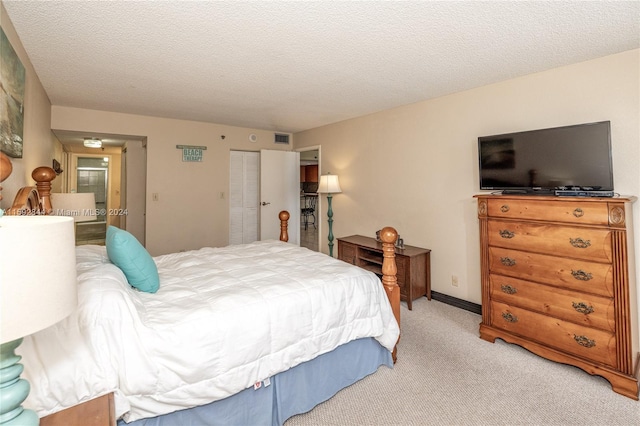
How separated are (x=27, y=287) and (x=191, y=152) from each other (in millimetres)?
4384

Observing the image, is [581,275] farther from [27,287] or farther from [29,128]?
[29,128]

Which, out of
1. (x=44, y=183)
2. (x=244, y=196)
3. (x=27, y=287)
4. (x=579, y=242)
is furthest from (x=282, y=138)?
(x=27, y=287)

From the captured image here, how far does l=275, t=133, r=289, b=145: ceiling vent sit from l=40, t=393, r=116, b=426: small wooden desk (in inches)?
195

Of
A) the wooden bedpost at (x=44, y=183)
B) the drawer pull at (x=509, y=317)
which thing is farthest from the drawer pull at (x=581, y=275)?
the wooden bedpost at (x=44, y=183)

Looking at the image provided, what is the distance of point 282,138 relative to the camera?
5.64 metres

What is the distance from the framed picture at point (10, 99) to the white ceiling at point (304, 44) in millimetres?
255

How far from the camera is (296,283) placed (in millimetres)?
1823

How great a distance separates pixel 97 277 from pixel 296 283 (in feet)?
3.35

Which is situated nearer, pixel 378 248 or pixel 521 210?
pixel 521 210

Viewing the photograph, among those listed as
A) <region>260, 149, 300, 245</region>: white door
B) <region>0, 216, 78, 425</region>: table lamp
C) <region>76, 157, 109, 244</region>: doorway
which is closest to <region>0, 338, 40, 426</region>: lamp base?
<region>0, 216, 78, 425</region>: table lamp

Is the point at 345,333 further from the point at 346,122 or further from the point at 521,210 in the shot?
the point at 346,122

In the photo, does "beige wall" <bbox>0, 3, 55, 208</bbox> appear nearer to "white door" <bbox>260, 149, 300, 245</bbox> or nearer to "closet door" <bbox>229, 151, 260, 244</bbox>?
"closet door" <bbox>229, 151, 260, 244</bbox>

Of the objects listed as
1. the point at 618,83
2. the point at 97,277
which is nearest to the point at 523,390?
the point at 618,83

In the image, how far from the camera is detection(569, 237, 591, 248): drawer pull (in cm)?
202
